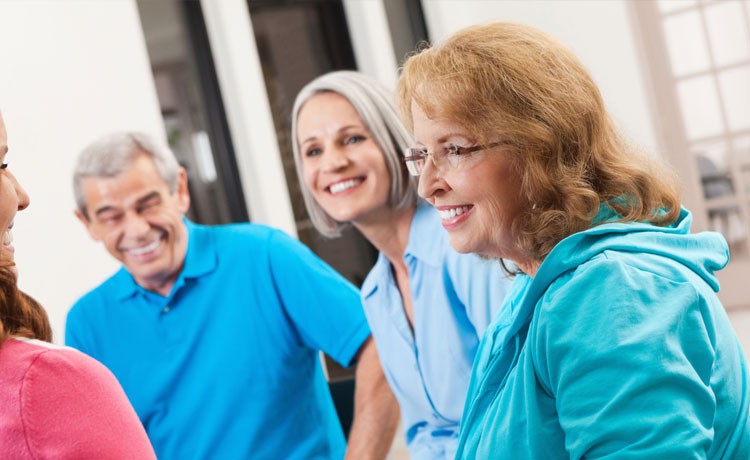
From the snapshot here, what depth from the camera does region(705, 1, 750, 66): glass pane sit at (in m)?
5.64

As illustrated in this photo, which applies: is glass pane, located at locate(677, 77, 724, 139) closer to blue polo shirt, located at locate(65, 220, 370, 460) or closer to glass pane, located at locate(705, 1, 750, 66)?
glass pane, located at locate(705, 1, 750, 66)

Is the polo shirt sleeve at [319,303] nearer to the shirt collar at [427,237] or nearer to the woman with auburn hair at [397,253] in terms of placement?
the woman with auburn hair at [397,253]

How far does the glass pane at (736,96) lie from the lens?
5.73 metres

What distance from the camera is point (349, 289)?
2.14 m

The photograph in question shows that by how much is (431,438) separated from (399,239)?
41 cm

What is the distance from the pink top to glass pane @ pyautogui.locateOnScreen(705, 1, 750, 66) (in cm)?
550

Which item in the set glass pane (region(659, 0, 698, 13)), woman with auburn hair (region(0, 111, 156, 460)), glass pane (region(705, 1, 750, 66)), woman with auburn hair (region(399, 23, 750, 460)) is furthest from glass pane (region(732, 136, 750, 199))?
woman with auburn hair (region(0, 111, 156, 460))

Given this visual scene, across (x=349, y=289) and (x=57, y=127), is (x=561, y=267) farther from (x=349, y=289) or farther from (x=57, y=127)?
(x=57, y=127)

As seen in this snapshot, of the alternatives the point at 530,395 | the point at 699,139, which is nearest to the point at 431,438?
the point at 530,395

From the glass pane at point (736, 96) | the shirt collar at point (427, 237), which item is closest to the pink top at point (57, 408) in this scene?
the shirt collar at point (427, 237)

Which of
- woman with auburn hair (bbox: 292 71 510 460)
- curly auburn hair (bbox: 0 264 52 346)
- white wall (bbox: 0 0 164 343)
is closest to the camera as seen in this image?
curly auburn hair (bbox: 0 264 52 346)

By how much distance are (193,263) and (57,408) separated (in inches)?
49.2

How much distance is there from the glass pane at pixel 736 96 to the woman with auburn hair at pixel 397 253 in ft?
14.6

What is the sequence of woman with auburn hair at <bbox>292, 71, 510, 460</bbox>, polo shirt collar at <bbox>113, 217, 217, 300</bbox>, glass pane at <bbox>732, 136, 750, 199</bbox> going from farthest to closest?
glass pane at <bbox>732, 136, 750, 199</bbox>
polo shirt collar at <bbox>113, 217, 217, 300</bbox>
woman with auburn hair at <bbox>292, 71, 510, 460</bbox>
